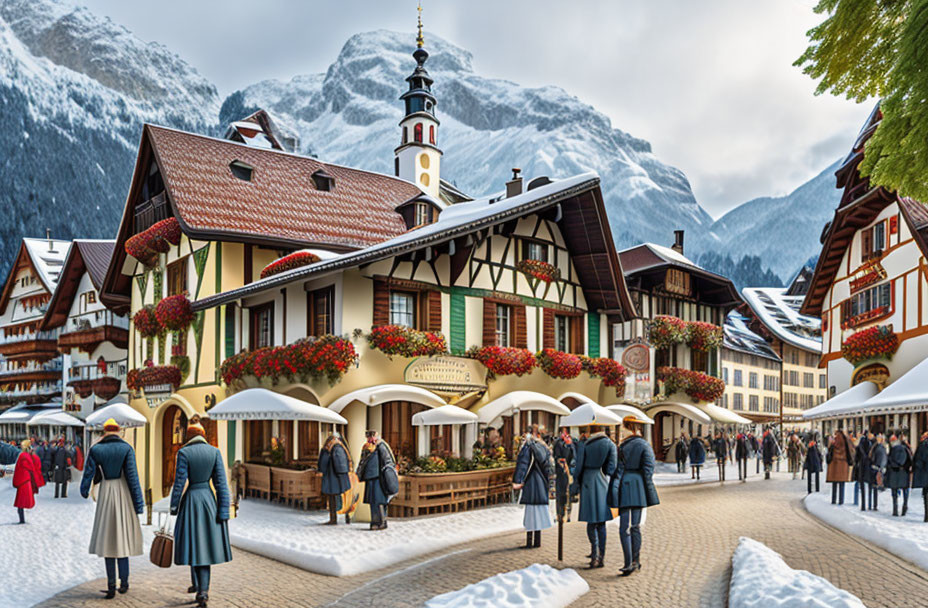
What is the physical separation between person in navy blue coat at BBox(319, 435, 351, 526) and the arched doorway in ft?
37.4

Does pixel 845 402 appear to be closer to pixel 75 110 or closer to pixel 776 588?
pixel 776 588

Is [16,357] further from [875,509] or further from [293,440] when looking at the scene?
[875,509]

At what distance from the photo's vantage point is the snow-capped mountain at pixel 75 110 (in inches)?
3814

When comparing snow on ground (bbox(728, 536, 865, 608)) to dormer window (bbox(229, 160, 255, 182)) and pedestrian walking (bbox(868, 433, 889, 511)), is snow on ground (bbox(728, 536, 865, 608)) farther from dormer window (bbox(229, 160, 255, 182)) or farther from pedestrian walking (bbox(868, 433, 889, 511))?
dormer window (bbox(229, 160, 255, 182))

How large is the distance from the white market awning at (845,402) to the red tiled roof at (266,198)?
46.1 ft

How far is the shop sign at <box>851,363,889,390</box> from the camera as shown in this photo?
1080 inches

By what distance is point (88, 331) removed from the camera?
37.7 metres

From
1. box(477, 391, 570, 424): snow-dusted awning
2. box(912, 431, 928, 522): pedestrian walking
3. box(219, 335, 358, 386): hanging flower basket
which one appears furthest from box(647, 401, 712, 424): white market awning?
box(219, 335, 358, 386): hanging flower basket

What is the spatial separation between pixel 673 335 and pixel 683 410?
324cm

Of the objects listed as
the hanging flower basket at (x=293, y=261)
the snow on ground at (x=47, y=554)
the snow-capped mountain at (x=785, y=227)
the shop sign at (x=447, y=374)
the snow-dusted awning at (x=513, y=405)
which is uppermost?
the snow-capped mountain at (x=785, y=227)

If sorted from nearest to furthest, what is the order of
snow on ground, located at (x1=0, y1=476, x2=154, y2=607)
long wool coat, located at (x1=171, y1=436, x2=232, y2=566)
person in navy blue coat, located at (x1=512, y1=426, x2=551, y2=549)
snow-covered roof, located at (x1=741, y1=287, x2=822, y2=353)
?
long wool coat, located at (x1=171, y1=436, x2=232, y2=566)
snow on ground, located at (x1=0, y1=476, x2=154, y2=607)
person in navy blue coat, located at (x1=512, y1=426, x2=551, y2=549)
snow-covered roof, located at (x1=741, y1=287, x2=822, y2=353)

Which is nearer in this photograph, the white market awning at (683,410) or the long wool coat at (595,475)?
the long wool coat at (595,475)

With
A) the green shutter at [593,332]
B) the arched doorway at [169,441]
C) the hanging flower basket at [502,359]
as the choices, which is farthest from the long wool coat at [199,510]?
the arched doorway at [169,441]

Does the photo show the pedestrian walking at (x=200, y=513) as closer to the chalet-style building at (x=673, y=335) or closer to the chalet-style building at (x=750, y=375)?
the chalet-style building at (x=673, y=335)
